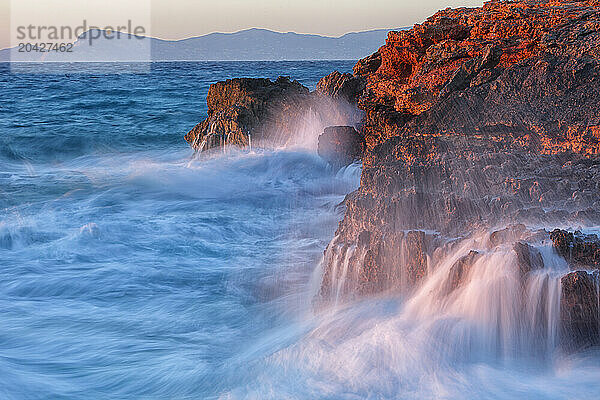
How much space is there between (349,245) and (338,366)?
1.41 m

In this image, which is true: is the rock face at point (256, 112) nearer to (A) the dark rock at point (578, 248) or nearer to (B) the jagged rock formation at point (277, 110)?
(B) the jagged rock formation at point (277, 110)

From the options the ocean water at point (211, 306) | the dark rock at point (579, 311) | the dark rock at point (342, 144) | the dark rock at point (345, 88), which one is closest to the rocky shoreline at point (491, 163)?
the dark rock at point (579, 311)

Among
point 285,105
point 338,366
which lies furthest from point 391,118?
point 285,105

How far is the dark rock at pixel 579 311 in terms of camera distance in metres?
3.64

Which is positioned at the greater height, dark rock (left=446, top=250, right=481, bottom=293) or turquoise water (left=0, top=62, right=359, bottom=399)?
dark rock (left=446, top=250, right=481, bottom=293)

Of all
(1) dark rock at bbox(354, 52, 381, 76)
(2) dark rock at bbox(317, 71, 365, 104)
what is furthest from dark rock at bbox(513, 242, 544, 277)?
(2) dark rock at bbox(317, 71, 365, 104)

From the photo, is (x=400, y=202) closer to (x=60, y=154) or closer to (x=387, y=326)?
(x=387, y=326)

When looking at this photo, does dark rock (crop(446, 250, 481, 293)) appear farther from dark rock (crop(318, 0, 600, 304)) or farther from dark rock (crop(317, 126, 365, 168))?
dark rock (crop(317, 126, 365, 168))

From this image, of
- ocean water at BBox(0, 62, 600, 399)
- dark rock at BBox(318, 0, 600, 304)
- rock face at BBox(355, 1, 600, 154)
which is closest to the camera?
ocean water at BBox(0, 62, 600, 399)

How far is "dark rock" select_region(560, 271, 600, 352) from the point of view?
364 centimetres

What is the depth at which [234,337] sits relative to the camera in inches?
198

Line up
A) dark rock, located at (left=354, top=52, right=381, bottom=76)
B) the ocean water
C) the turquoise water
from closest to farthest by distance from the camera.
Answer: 1. the ocean water
2. the turquoise water
3. dark rock, located at (left=354, top=52, right=381, bottom=76)

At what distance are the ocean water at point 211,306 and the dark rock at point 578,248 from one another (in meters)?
0.45

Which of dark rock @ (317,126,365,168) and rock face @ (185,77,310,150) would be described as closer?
dark rock @ (317,126,365,168)
